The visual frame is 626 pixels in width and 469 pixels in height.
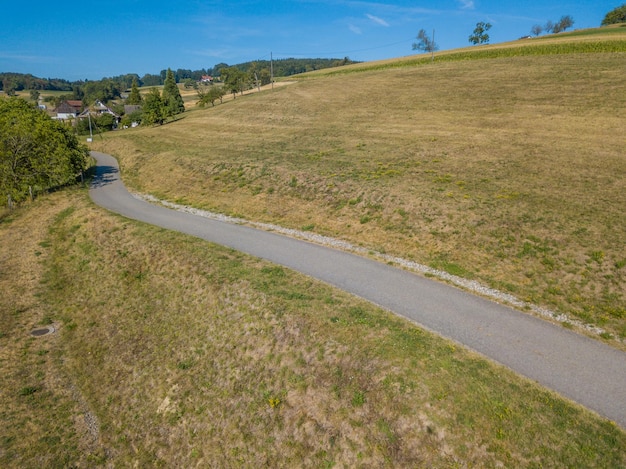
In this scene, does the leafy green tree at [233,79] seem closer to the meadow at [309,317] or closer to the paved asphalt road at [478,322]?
the meadow at [309,317]

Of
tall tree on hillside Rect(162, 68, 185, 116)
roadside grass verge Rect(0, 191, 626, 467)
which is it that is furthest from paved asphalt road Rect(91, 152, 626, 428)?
tall tree on hillside Rect(162, 68, 185, 116)

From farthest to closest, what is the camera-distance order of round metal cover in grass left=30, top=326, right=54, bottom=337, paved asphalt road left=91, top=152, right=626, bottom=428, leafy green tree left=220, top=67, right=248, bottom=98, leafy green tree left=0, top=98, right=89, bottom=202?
leafy green tree left=220, top=67, right=248, bottom=98
leafy green tree left=0, top=98, right=89, bottom=202
round metal cover in grass left=30, top=326, right=54, bottom=337
paved asphalt road left=91, top=152, right=626, bottom=428

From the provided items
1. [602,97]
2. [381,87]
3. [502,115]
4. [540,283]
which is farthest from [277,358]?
[381,87]

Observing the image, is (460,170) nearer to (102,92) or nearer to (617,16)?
(617,16)

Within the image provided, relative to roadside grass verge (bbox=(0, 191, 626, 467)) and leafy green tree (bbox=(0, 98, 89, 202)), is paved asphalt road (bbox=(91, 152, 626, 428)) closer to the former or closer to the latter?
roadside grass verge (bbox=(0, 191, 626, 467))

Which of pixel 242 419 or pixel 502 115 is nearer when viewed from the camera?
pixel 242 419

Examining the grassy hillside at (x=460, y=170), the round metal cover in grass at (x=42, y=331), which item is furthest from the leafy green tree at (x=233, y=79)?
the round metal cover in grass at (x=42, y=331)

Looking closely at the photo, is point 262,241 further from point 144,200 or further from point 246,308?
point 144,200
